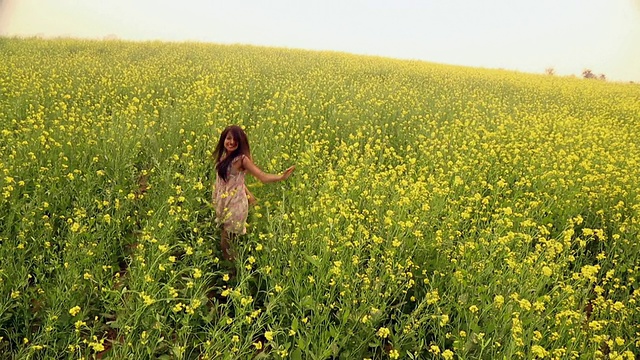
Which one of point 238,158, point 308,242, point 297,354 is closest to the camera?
point 297,354

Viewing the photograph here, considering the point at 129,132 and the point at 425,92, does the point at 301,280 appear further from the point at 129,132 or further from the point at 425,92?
the point at 425,92

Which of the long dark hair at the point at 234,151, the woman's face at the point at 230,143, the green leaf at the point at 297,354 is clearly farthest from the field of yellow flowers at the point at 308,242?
the woman's face at the point at 230,143

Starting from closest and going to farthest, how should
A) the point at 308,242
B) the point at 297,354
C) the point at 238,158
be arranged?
the point at 297,354 → the point at 308,242 → the point at 238,158

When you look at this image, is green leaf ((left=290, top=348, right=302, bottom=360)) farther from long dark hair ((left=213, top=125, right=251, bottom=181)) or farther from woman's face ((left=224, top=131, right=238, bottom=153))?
woman's face ((left=224, top=131, right=238, bottom=153))

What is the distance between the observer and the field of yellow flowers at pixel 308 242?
9.37 ft

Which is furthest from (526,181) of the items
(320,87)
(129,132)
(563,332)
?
(320,87)

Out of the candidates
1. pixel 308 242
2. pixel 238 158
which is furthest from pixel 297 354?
pixel 238 158

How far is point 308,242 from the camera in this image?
11.5 feet

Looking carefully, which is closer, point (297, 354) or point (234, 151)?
point (297, 354)

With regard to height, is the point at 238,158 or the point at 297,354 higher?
the point at 238,158

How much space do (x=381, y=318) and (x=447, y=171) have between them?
301 centimetres

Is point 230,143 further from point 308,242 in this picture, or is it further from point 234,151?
point 308,242

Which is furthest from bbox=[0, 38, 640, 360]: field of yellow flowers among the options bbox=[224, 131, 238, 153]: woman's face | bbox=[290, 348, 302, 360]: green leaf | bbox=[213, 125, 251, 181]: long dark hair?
bbox=[224, 131, 238, 153]: woman's face

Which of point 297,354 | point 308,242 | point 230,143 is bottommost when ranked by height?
point 297,354
